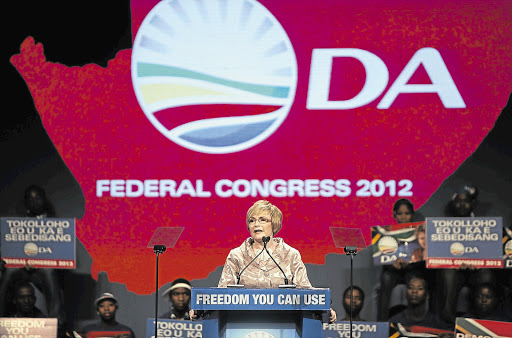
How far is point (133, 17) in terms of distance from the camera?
7.27 metres

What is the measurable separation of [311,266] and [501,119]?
7.78 feet

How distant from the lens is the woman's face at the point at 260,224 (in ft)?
15.0

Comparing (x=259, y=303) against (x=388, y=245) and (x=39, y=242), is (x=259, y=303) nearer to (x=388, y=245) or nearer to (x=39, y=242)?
(x=388, y=245)

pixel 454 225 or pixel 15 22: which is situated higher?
pixel 15 22

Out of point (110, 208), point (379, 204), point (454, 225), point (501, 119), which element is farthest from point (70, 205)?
point (501, 119)

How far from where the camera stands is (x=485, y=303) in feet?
22.7

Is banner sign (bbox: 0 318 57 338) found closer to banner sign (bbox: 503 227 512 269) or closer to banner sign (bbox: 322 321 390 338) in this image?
banner sign (bbox: 322 321 390 338)

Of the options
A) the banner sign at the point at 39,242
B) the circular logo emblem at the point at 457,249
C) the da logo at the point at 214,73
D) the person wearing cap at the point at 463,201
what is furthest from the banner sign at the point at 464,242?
the banner sign at the point at 39,242

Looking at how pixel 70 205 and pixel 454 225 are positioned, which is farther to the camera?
pixel 70 205

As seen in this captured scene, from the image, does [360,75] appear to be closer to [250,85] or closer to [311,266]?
[250,85]

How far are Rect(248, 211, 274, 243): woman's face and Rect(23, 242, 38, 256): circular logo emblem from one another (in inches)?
133

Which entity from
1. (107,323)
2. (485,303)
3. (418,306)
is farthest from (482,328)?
(107,323)

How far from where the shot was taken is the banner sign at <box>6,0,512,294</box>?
7.12 m

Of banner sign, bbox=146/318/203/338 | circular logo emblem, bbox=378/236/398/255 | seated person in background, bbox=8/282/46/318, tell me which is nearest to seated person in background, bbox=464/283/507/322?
circular logo emblem, bbox=378/236/398/255
